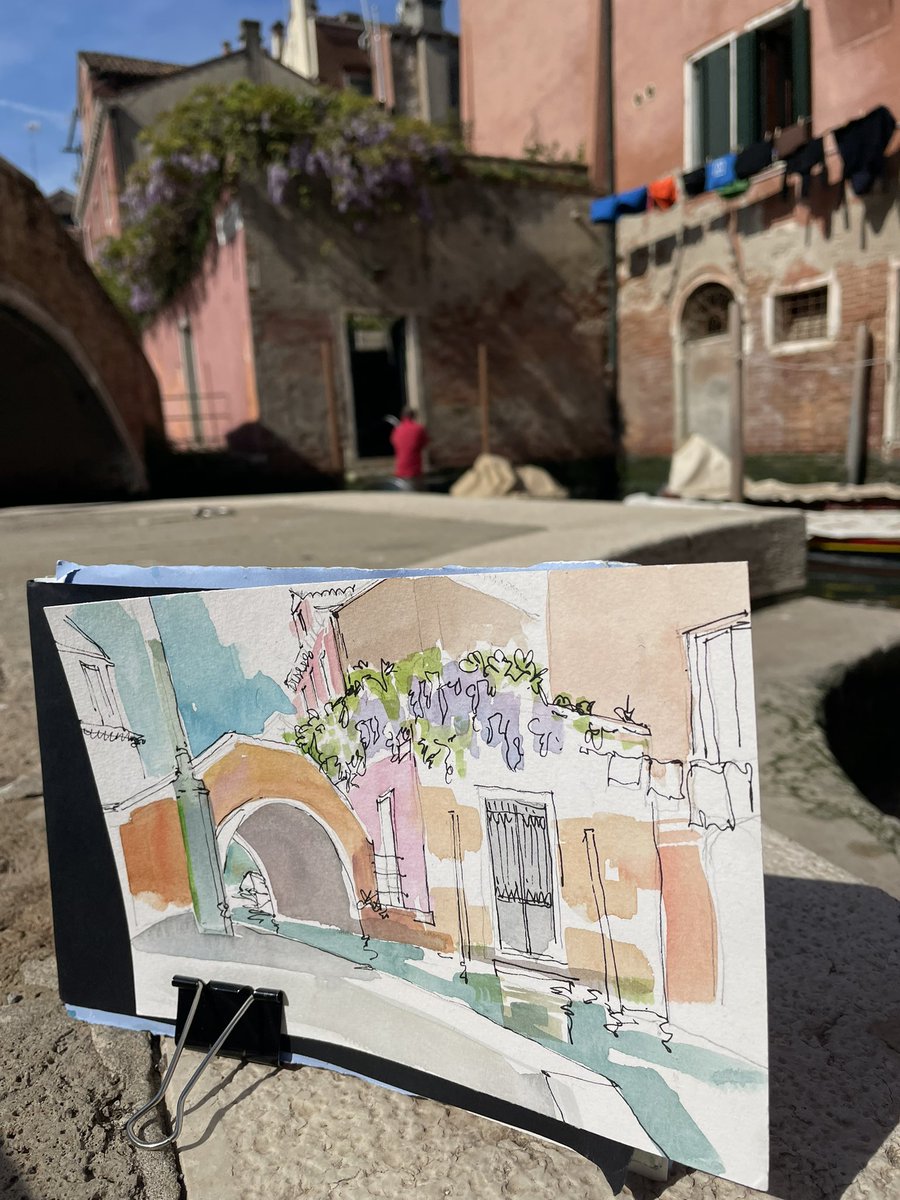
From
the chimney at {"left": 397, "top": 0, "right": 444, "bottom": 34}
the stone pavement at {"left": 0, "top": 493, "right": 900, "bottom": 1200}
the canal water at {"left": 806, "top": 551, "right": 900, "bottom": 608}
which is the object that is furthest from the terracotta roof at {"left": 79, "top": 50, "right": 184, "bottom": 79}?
the stone pavement at {"left": 0, "top": 493, "right": 900, "bottom": 1200}

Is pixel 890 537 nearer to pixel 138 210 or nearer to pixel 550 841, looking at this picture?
pixel 550 841

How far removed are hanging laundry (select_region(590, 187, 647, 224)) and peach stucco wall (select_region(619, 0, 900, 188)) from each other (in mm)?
498

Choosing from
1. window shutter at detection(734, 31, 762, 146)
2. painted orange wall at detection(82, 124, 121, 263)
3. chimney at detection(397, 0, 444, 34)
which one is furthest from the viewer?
chimney at detection(397, 0, 444, 34)

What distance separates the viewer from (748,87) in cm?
1008

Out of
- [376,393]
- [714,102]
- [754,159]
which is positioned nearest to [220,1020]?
[754,159]

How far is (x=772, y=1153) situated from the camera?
0.94 m

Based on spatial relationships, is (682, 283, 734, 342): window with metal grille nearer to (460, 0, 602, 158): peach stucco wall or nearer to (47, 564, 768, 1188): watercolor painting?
(460, 0, 602, 158): peach stucco wall

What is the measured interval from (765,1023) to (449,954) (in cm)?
36

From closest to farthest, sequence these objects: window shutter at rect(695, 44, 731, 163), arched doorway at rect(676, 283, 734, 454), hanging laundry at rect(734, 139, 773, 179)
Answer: hanging laundry at rect(734, 139, 773, 179)
window shutter at rect(695, 44, 731, 163)
arched doorway at rect(676, 283, 734, 454)

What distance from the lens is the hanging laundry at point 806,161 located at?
9.23 m

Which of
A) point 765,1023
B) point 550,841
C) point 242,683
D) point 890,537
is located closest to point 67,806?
point 242,683

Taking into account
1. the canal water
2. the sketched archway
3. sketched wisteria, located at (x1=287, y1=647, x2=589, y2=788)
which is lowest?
the canal water

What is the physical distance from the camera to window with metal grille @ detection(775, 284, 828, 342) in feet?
33.2

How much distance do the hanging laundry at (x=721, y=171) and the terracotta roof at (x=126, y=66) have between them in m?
14.4
